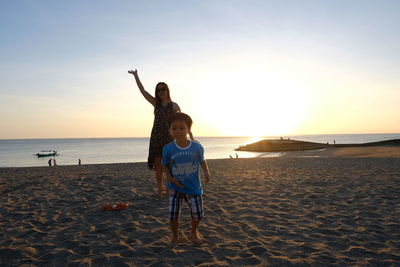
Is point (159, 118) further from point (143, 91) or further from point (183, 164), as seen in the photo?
point (183, 164)

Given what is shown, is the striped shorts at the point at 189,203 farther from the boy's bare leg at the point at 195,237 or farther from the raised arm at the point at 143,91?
the raised arm at the point at 143,91

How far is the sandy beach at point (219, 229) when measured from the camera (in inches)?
134

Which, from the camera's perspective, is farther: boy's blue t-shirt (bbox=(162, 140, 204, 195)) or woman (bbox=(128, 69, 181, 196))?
woman (bbox=(128, 69, 181, 196))

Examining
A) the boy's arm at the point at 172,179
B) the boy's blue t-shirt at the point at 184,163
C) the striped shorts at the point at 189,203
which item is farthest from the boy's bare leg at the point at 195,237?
the boy's arm at the point at 172,179

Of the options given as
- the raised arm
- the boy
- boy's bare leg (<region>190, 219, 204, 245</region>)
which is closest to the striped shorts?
the boy

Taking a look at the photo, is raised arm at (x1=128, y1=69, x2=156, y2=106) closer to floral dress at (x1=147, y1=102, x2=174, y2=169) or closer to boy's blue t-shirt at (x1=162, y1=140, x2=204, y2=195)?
floral dress at (x1=147, y1=102, x2=174, y2=169)

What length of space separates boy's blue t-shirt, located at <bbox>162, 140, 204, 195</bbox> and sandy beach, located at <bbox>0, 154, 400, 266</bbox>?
2.74 ft

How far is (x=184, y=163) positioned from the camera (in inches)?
140

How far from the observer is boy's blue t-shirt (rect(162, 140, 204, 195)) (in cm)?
356

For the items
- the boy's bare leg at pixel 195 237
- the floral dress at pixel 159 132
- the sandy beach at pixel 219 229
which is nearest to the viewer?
the sandy beach at pixel 219 229

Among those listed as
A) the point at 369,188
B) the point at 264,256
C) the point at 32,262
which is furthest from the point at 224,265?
the point at 369,188

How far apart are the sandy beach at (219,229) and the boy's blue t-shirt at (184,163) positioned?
836 millimetres

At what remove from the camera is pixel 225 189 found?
8.13 metres

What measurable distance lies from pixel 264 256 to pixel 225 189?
4695 mm
